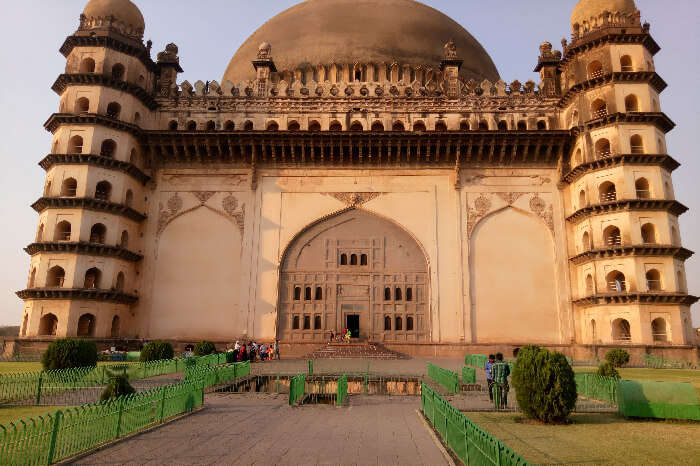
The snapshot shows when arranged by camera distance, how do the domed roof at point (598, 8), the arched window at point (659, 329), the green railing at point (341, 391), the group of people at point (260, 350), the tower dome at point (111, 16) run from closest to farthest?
the green railing at point (341, 391)
the group of people at point (260, 350)
the arched window at point (659, 329)
the domed roof at point (598, 8)
the tower dome at point (111, 16)

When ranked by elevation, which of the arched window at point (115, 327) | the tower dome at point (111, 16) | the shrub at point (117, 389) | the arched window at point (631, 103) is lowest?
the shrub at point (117, 389)

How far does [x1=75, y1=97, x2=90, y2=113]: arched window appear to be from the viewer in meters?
22.0

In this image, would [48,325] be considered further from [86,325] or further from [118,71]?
[118,71]

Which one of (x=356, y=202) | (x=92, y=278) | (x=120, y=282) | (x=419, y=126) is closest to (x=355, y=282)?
(x=356, y=202)

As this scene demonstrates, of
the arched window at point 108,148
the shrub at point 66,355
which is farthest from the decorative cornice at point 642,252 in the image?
the arched window at point 108,148

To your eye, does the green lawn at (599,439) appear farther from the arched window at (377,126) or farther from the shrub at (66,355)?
the arched window at (377,126)

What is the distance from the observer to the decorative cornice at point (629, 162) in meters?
20.3

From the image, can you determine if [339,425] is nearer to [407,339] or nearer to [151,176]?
[407,339]

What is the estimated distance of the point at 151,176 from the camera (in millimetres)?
23375

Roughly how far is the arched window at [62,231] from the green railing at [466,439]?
18.3m

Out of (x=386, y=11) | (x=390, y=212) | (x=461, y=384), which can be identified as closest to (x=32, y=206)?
(x=390, y=212)

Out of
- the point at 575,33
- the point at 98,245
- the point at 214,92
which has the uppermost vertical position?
the point at 575,33

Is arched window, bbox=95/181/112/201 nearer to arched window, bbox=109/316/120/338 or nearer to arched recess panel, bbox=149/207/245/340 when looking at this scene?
arched recess panel, bbox=149/207/245/340

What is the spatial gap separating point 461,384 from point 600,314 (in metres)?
10.7
